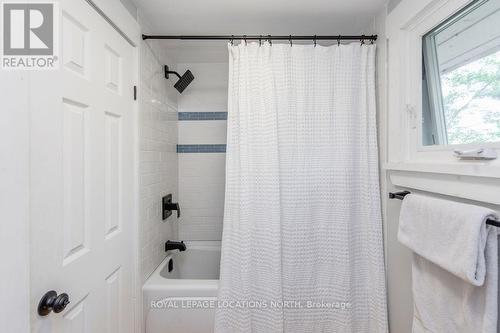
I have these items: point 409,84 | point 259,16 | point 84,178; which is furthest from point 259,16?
point 84,178

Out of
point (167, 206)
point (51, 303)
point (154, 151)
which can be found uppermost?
point (154, 151)

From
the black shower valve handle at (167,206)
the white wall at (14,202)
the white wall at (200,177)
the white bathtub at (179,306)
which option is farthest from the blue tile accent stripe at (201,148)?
the white wall at (14,202)

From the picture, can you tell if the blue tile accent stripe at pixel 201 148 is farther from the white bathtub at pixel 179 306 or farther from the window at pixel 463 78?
the window at pixel 463 78

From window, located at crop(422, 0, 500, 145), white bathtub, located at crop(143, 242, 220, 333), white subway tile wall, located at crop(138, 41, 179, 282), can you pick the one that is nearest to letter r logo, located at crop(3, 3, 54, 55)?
white subway tile wall, located at crop(138, 41, 179, 282)

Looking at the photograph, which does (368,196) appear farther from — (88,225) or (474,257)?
(88,225)

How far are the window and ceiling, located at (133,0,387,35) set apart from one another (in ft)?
1.57

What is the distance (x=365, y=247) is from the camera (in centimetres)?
142

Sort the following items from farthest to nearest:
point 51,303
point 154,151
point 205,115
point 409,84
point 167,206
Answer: point 205,115
point 167,206
point 154,151
point 409,84
point 51,303

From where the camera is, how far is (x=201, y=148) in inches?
89.8

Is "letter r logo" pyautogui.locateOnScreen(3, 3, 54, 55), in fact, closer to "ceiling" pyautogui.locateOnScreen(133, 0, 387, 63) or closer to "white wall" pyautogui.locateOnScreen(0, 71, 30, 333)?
"white wall" pyautogui.locateOnScreen(0, 71, 30, 333)

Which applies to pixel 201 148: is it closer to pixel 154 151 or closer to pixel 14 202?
pixel 154 151

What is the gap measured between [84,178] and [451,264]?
4.55 feet

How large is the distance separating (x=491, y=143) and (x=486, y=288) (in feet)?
1.58

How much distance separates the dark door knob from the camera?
770mm
